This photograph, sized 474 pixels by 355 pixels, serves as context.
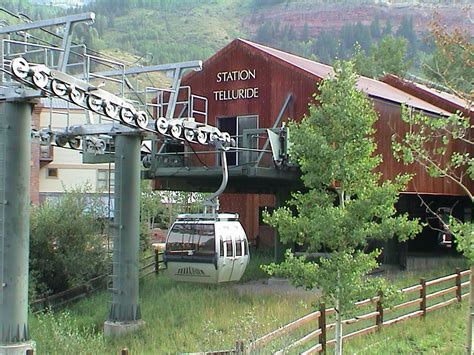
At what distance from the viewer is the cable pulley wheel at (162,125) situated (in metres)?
17.2

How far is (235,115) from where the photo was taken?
2634cm

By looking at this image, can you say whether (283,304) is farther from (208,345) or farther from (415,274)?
(415,274)

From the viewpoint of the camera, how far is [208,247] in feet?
56.0

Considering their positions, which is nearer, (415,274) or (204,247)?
(204,247)

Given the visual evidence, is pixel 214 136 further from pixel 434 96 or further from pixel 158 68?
pixel 434 96

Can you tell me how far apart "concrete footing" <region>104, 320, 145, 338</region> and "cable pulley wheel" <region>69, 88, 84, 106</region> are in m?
6.34

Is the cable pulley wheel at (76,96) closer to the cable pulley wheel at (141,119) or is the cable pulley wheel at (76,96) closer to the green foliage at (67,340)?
the cable pulley wheel at (141,119)

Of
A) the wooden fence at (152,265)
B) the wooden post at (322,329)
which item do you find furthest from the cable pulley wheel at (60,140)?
the wooden post at (322,329)

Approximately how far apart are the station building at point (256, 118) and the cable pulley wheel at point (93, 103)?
6.88 metres

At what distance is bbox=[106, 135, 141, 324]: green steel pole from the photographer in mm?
18609

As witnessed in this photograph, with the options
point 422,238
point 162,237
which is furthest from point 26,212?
point 162,237

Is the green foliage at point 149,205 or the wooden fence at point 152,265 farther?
the green foliage at point 149,205

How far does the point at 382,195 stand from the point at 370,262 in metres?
1.23

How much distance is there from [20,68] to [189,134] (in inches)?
232
